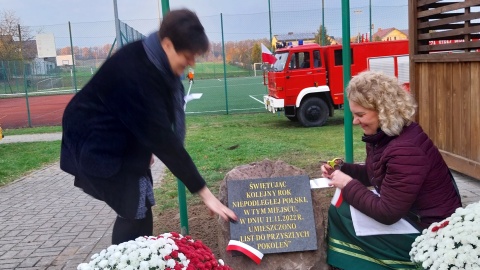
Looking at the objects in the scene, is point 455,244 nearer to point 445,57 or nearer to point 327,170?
point 327,170

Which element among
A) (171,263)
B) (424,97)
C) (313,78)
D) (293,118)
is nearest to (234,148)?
(424,97)

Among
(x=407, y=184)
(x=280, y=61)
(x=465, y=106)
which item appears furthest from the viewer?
(x=280, y=61)

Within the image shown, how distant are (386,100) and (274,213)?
3.47 feet

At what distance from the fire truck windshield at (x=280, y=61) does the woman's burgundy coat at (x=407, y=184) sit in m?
10.5

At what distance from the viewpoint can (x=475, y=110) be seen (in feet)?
18.6

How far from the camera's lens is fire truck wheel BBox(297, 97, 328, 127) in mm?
13016

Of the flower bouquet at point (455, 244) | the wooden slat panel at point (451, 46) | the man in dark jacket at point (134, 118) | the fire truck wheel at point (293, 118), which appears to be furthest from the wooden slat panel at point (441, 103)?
the fire truck wheel at point (293, 118)

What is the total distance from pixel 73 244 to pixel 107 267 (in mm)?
2773

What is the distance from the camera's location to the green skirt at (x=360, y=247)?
9.43ft

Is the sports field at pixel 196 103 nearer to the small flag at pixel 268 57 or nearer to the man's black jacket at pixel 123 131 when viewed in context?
the small flag at pixel 268 57

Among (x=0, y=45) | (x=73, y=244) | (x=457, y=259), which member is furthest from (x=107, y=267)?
(x=0, y=45)

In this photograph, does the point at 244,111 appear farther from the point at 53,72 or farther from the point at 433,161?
the point at 433,161

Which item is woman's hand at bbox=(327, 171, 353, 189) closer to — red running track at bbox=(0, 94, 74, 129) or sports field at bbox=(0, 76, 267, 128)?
sports field at bbox=(0, 76, 267, 128)

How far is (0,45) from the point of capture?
88.5 feet
